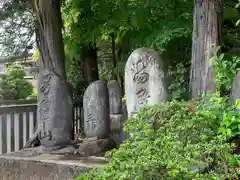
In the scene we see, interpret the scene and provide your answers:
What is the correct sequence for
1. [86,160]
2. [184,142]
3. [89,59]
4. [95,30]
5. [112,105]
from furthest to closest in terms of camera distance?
1. [89,59]
2. [95,30]
3. [112,105]
4. [86,160]
5. [184,142]

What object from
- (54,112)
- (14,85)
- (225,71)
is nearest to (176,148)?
(225,71)

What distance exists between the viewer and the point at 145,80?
11.3 ft

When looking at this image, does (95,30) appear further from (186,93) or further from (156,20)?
(186,93)

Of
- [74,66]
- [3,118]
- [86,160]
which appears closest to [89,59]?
[74,66]

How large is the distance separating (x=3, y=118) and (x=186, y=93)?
2670 millimetres

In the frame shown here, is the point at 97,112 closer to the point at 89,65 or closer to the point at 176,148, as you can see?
the point at 176,148

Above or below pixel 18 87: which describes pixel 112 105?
below

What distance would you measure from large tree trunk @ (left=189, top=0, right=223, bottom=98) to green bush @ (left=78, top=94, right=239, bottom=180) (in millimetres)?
723

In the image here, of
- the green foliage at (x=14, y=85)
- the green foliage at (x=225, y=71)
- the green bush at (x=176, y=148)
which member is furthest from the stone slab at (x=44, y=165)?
the green foliage at (x=14, y=85)

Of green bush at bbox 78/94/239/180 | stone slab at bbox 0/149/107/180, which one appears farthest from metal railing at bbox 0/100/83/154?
green bush at bbox 78/94/239/180

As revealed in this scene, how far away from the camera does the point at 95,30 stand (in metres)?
5.47

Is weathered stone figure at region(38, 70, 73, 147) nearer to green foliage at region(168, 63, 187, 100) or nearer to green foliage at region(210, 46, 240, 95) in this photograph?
green foliage at region(168, 63, 187, 100)

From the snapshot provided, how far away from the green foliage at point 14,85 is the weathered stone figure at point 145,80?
317 inches

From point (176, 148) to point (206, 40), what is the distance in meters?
1.78
